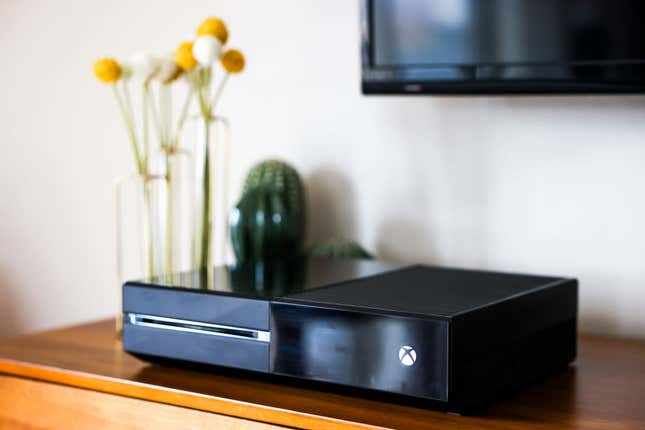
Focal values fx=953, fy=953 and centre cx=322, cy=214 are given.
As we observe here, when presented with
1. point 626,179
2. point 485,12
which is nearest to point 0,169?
point 485,12

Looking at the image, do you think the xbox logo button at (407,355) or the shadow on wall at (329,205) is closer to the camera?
the xbox logo button at (407,355)

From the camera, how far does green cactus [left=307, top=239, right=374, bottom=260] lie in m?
1.53

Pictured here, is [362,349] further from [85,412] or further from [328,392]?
[85,412]

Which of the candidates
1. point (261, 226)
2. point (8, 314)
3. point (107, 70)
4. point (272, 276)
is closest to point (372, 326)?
point (272, 276)

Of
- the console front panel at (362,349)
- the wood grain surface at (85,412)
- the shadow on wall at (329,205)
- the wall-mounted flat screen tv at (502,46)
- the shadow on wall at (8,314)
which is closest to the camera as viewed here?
the console front panel at (362,349)

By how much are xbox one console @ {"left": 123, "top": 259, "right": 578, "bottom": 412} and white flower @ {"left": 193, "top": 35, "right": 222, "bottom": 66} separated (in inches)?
12.1

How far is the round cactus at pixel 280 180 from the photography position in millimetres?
1543

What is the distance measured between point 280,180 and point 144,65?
0.95 feet

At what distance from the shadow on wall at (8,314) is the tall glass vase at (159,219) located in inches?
13.7

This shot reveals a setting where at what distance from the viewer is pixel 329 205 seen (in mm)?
1686

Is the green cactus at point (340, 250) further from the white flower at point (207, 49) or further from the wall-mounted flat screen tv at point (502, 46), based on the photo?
the white flower at point (207, 49)

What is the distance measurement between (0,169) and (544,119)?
123cm

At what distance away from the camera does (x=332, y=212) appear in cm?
168

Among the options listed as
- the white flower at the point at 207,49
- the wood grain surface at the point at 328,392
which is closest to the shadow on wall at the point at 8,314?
the wood grain surface at the point at 328,392
